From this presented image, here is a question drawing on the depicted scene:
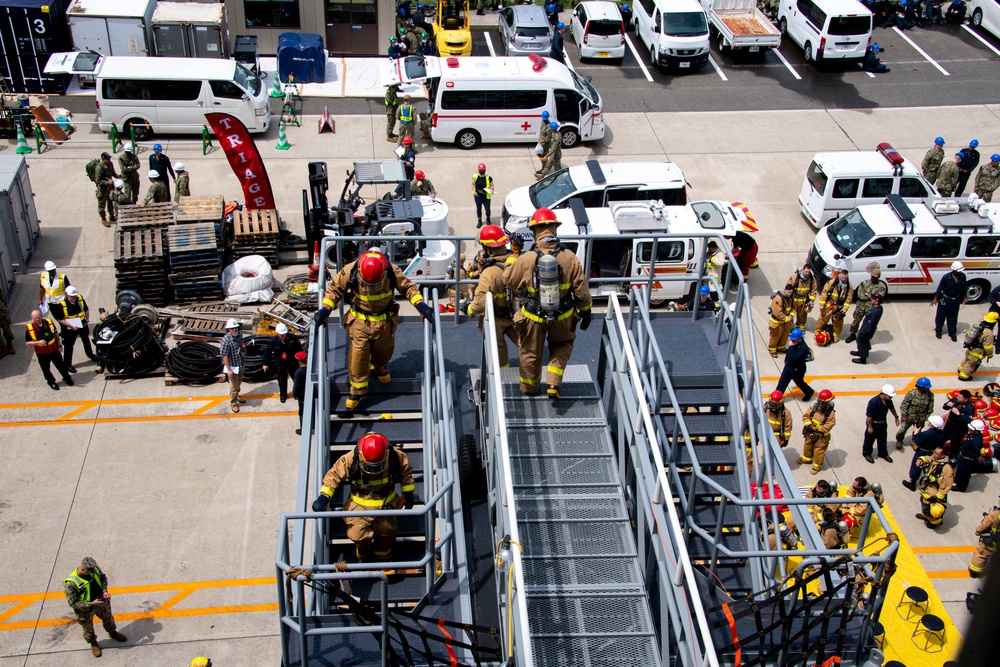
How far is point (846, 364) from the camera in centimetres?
1738

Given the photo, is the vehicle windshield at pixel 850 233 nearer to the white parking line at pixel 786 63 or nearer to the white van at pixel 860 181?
the white van at pixel 860 181

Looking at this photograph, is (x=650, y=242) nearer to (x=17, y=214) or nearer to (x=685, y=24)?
(x=17, y=214)

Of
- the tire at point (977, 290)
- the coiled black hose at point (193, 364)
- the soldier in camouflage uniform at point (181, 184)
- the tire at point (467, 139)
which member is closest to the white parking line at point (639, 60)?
the tire at point (467, 139)

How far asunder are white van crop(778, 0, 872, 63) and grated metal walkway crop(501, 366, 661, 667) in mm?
21541

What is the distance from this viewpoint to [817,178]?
20.8m

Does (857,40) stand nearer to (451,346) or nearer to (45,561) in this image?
(451,346)

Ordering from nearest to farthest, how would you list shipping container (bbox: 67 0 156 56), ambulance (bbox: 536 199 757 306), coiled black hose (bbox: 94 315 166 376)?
coiled black hose (bbox: 94 315 166 376) < ambulance (bbox: 536 199 757 306) < shipping container (bbox: 67 0 156 56)

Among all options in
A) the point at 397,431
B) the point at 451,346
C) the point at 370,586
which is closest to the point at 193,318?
the point at 451,346

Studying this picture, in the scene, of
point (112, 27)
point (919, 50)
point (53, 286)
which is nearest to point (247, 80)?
A: point (112, 27)

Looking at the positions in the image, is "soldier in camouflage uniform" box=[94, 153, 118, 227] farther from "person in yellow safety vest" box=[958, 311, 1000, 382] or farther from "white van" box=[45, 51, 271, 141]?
"person in yellow safety vest" box=[958, 311, 1000, 382]

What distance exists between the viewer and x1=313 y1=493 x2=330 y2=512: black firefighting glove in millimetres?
8102

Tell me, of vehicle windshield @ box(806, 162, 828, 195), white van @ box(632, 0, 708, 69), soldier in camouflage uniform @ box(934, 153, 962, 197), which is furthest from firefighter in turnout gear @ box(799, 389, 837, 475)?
white van @ box(632, 0, 708, 69)

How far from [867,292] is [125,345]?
1244 cm

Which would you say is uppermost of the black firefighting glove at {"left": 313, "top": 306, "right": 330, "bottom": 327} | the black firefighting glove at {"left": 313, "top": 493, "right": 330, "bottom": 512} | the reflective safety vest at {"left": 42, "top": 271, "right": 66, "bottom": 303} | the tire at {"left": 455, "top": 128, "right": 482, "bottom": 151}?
the black firefighting glove at {"left": 313, "top": 306, "right": 330, "bottom": 327}
